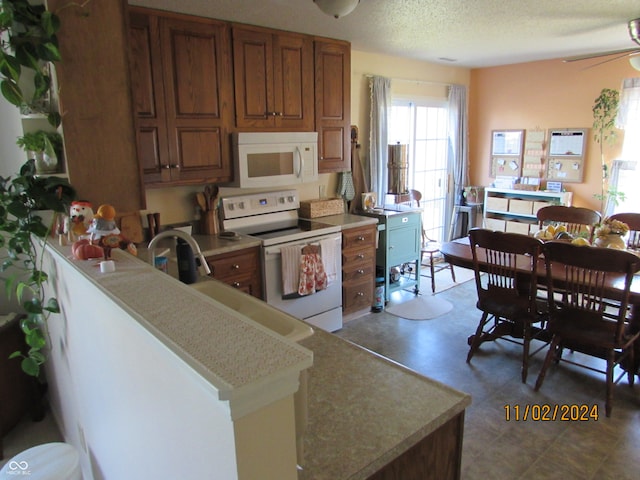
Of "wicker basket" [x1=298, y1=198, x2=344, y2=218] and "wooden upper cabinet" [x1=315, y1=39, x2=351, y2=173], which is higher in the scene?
"wooden upper cabinet" [x1=315, y1=39, x2=351, y2=173]

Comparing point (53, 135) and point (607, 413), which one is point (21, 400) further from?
point (607, 413)

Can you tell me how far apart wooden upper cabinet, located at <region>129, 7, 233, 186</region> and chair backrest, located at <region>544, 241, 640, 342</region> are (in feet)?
7.53

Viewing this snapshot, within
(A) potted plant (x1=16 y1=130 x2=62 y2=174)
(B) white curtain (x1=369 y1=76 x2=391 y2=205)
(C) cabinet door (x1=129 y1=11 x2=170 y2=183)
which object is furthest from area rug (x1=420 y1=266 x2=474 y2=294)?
(A) potted plant (x1=16 y1=130 x2=62 y2=174)

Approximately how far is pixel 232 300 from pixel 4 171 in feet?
5.89

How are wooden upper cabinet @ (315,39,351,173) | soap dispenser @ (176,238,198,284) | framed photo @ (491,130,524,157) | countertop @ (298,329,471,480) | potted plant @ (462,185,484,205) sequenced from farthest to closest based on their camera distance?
potted plant @ (462,185,484,205) < framed photo @ (491,130,524,157) < wooden upper cabinet @ (315,39,351,173) < soap dispenser @ (176,238,198,284) < countertop @ (298,329,471,480)

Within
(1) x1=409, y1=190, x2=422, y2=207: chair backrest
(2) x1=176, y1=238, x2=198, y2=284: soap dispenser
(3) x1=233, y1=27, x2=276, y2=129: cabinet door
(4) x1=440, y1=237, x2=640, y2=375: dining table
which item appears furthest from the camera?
(1) x1=409, y1=190, x2=422, y2=207: chair backrest

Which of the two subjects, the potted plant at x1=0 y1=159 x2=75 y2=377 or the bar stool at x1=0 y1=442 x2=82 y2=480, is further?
the bar stool at x1=0 y1=442 x2=82 y2=480

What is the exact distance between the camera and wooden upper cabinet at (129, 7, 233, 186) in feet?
9.14

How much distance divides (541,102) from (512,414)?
13.3ft

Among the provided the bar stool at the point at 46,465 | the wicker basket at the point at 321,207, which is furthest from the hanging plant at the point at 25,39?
the wicker basket at the point at 321,207

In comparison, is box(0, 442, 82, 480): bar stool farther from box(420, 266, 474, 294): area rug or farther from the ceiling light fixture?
box(420, 266, 474, 294): area rug

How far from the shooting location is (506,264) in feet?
9.96

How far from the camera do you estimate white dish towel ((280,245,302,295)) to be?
10.8ft

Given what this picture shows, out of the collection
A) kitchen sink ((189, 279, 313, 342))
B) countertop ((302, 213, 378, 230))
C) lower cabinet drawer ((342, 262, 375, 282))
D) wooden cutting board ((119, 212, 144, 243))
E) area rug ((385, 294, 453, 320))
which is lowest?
area rug ((385, 294, 453, 320))
